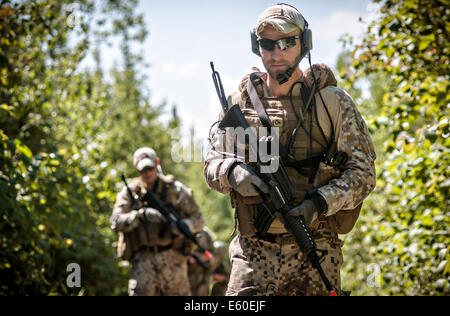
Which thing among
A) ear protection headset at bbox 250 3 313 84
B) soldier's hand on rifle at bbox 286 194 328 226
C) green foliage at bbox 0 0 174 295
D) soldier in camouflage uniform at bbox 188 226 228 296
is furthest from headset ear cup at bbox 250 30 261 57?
soldier in camouflage uniform at bbox 188 226 228 296

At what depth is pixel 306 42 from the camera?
324 centimetres

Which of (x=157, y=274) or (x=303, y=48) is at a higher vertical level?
(x=303, y=48)

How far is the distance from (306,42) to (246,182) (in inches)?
36.1

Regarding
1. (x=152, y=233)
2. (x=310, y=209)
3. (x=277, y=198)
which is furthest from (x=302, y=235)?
(x=152, y=233)

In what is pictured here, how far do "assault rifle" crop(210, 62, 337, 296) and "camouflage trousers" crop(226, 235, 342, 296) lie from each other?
0.09 m

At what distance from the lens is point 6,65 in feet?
18.6

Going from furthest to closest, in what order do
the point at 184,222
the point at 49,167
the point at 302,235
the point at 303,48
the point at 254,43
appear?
the point at 184,222 < the point at 49,167 < the point at 254,43 < the point at 303,48 < the point at 302,235

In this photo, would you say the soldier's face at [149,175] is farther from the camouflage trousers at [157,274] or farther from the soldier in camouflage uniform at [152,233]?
the camouflage trousers at [157,274]

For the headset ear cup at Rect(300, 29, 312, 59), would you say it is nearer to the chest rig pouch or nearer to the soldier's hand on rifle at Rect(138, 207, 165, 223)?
the chest rig pouch

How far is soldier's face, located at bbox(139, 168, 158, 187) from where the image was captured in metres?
6.76

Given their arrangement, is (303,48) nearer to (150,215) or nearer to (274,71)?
(274,71)

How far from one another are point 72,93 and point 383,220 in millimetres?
6579

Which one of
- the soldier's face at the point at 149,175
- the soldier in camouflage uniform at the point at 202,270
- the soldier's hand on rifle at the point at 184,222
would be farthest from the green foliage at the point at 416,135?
the soldier in camouflage uniform at the point at 202,270
